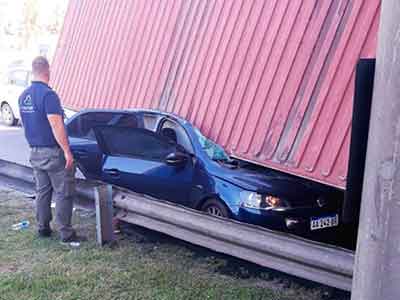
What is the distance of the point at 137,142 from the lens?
5926 millimetres

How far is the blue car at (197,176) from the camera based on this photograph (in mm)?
5051

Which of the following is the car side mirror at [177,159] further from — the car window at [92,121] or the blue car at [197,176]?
the car window at [92,121]

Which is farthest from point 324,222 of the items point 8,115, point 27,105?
point 8,115

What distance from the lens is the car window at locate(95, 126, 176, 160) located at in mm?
5836

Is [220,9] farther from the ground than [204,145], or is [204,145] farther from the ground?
[220,9]

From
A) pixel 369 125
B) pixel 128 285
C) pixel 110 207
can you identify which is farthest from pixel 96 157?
pixel 369 125

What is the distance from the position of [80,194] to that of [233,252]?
2000 mm

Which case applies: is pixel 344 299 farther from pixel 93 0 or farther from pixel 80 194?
pixel 93 0

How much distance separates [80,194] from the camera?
5.43m

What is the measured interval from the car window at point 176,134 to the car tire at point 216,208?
2.18 ft

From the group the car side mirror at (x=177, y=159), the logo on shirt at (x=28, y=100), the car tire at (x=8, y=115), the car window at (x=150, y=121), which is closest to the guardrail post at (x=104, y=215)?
the car side mirror at (x=177, y=159)

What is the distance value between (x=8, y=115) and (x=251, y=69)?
11.7 m

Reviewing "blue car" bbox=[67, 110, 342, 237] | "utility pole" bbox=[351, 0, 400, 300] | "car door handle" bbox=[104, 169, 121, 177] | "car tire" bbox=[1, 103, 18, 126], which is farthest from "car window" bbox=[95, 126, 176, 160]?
"car tire" bbox=[1, 103, 18, 126]

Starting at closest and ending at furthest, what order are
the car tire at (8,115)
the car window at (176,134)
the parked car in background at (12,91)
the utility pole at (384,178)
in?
the utility pole at (384,178)
the car window at (176,134)
the parked car in background at (12,91)
the car tire at (8,115)
